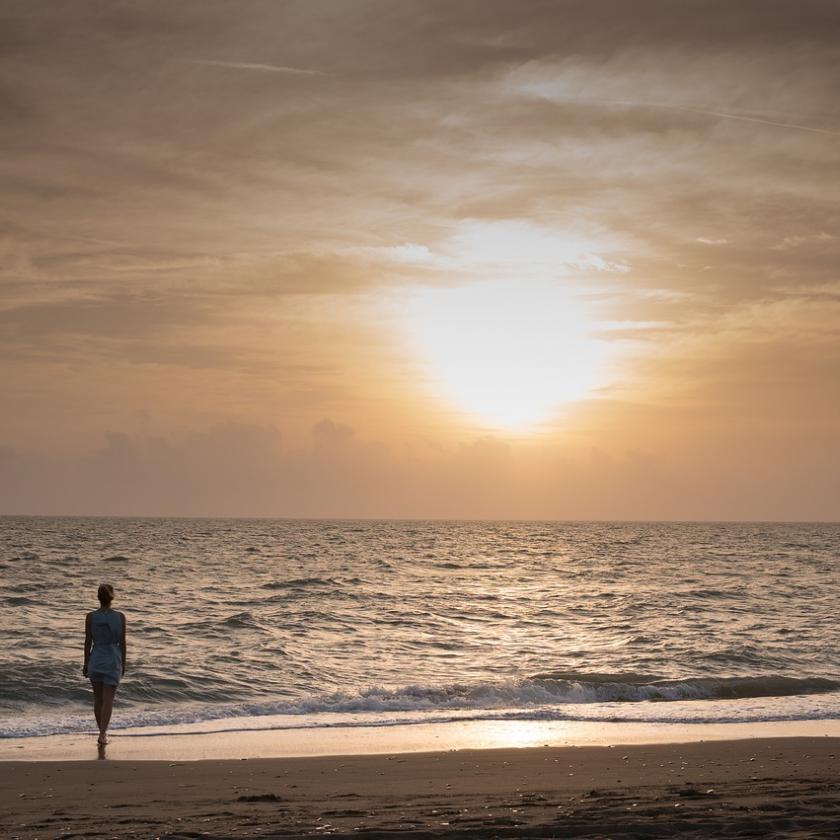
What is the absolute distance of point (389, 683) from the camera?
19297 mm

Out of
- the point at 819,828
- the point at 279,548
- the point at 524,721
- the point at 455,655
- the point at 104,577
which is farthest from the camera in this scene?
the point at 279,548

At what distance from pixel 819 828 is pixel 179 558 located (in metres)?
55.2

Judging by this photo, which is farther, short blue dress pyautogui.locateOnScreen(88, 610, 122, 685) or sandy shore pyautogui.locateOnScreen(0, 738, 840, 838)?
short blue dress pyautogui.locateOnScreen(88, 610, 122, 685)

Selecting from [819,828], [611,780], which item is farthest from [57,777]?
[819,828]

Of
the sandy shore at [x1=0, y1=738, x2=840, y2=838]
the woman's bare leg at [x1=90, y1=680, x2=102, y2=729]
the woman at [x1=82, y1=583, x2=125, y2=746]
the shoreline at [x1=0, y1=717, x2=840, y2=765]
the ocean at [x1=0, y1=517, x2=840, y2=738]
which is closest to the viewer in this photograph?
the sandy shore at [x1=0, y1=738, x2=840, y2=838]

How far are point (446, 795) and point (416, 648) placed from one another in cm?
1511

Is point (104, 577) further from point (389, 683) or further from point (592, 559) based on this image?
point (592, 559)

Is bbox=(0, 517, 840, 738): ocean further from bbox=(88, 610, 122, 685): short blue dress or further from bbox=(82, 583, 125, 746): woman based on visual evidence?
bbox=(88, 610, 122, 685): short blue dress

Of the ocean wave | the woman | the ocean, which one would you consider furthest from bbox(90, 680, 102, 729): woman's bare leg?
the ocean

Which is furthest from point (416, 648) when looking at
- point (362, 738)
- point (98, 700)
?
point (98, 700)

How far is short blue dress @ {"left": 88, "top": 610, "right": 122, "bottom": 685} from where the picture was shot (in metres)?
12.6

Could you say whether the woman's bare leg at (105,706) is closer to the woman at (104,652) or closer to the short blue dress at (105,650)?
the woman at (104,652)

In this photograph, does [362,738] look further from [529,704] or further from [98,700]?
[529,704]

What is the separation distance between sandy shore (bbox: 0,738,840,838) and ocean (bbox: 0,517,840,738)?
168 inches
